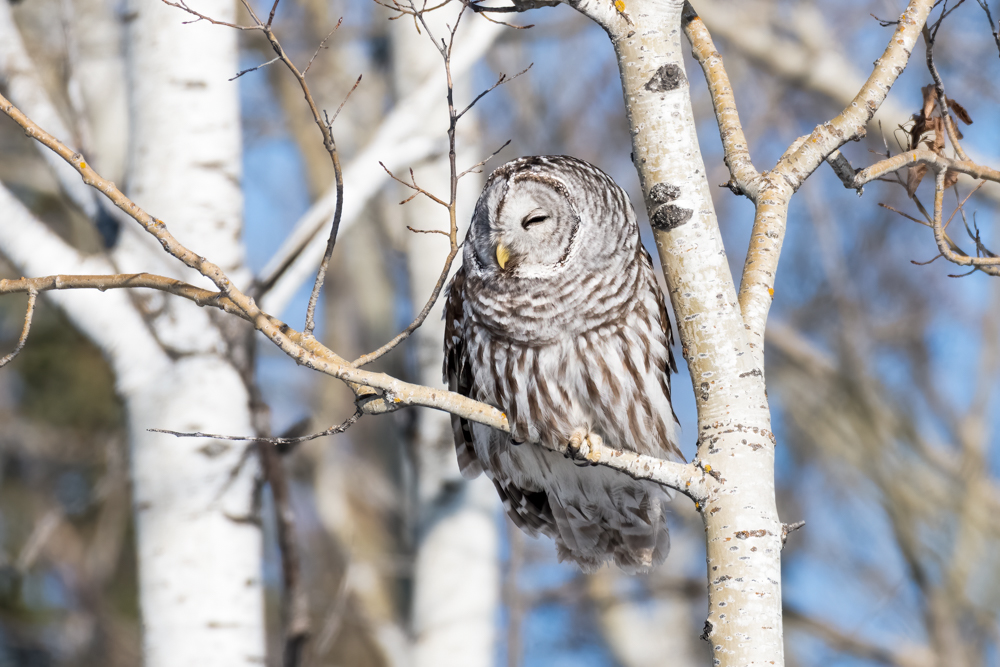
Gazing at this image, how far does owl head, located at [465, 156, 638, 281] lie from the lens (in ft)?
10.5

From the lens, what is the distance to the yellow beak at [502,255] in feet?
10.3

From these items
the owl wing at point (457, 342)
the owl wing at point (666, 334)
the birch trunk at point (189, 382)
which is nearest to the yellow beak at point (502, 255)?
the owl wing at point (457, 342)

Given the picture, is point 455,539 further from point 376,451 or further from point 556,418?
point 376,451

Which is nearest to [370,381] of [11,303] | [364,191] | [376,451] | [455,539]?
[364,191]

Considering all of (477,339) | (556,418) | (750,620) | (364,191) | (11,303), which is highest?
(11,303)

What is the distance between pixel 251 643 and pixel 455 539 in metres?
1.73

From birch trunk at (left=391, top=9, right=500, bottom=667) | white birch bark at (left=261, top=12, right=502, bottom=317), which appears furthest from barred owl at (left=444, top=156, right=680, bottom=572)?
birch trunk at (left=391, top=9, right=500, bottom=667)

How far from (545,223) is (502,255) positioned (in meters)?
0.21

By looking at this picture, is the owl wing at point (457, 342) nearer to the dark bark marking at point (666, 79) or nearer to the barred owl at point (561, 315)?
the barred owl at point (561, 315)

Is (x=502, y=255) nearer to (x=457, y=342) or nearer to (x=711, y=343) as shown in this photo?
(x=457, y=342)

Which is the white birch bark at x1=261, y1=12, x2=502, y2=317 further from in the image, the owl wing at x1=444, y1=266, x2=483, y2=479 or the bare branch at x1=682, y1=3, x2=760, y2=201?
the bare branch at x1=682, y1=3, x2=760, y2=201

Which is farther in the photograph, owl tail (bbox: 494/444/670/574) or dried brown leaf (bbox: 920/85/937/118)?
owl tail (bbox: 494/444/670/574)

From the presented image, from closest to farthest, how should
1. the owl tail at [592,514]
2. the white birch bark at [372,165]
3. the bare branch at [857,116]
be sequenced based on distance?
the bare branch at [857,116]
the owl tail at [592,514]
the white birch bark at [372,165]

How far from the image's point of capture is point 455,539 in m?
5.09
